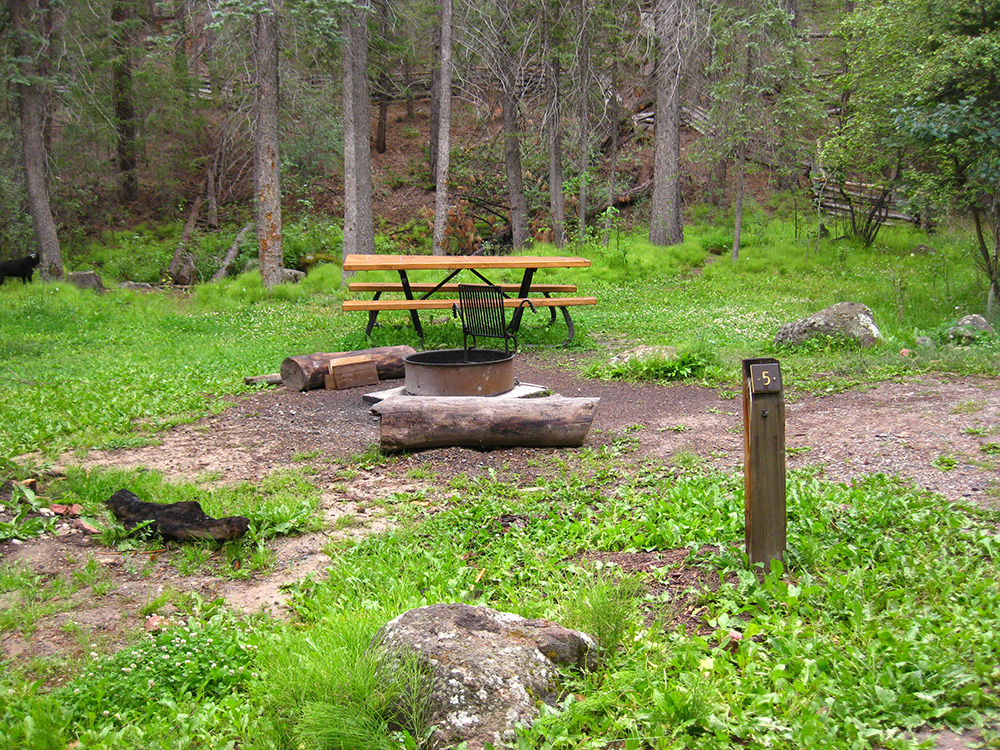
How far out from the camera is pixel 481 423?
5836mm

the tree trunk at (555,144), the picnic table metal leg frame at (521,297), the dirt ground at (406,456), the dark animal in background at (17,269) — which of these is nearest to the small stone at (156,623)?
the dirt ground at (406,456)

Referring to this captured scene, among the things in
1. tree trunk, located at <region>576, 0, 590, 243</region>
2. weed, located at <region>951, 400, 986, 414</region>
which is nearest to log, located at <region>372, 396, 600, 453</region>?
weed, located at <region>951, 400, 986, 414</region>

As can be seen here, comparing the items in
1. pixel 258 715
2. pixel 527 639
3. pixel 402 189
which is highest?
pixel 402 189

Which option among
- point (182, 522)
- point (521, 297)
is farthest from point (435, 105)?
point (182, 522)

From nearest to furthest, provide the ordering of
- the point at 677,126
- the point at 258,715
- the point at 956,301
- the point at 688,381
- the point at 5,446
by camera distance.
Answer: the point at 258,715 < the point at 5,446 < the point at 688,381 < the point at 956,301 < the point at 677,126

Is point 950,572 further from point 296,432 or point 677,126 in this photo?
point 677,126

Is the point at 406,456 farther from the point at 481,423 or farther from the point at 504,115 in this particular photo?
the point at 504,115

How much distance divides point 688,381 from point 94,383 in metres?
6.37

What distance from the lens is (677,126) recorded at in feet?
61.4

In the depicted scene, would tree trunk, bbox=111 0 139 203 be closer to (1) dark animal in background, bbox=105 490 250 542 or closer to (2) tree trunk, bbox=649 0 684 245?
(2) tree trunk, bbox=649 0 684 245

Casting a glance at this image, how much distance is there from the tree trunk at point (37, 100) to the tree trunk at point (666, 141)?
13382mm

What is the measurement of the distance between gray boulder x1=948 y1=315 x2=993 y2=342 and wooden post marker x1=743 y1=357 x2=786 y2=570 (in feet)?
22.6

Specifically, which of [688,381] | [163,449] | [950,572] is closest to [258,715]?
[950,572]

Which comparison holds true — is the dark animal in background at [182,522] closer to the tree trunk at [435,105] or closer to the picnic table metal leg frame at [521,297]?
the picnic table metal leg frame at [521,297]
